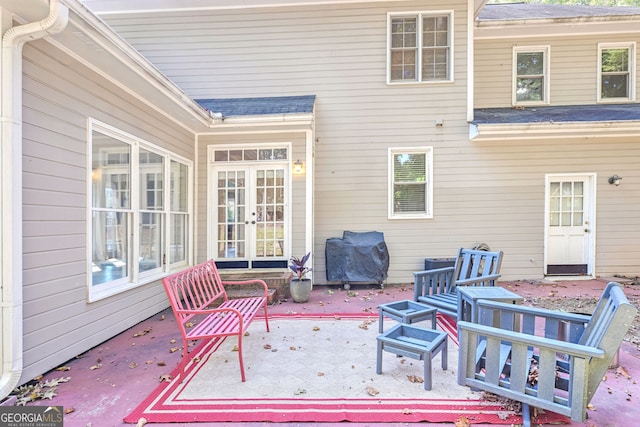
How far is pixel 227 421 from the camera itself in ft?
6.55

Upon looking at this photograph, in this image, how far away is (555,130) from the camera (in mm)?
5363

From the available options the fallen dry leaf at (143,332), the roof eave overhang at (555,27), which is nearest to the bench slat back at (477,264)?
the fallen dry leaf at (143,332)

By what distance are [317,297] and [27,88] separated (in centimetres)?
429

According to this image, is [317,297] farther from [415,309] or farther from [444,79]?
[444,79]

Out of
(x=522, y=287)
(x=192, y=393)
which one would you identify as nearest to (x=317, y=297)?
(x=192, y=393)

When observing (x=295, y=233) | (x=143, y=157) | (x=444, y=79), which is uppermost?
(x=444, y=79)

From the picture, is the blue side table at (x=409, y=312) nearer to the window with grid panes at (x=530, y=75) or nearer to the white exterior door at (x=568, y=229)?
the white exterior door at (x=568, y=229)

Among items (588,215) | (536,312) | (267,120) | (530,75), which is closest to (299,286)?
(267,120)

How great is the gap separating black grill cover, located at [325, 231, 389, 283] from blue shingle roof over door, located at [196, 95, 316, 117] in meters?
2.48

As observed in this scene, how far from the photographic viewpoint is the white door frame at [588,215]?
5906 millimetres

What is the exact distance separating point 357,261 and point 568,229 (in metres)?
4.43

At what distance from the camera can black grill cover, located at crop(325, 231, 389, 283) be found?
17.9ft

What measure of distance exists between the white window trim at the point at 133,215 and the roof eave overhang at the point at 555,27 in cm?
660

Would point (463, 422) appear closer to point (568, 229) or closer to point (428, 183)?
point (428, 183)
